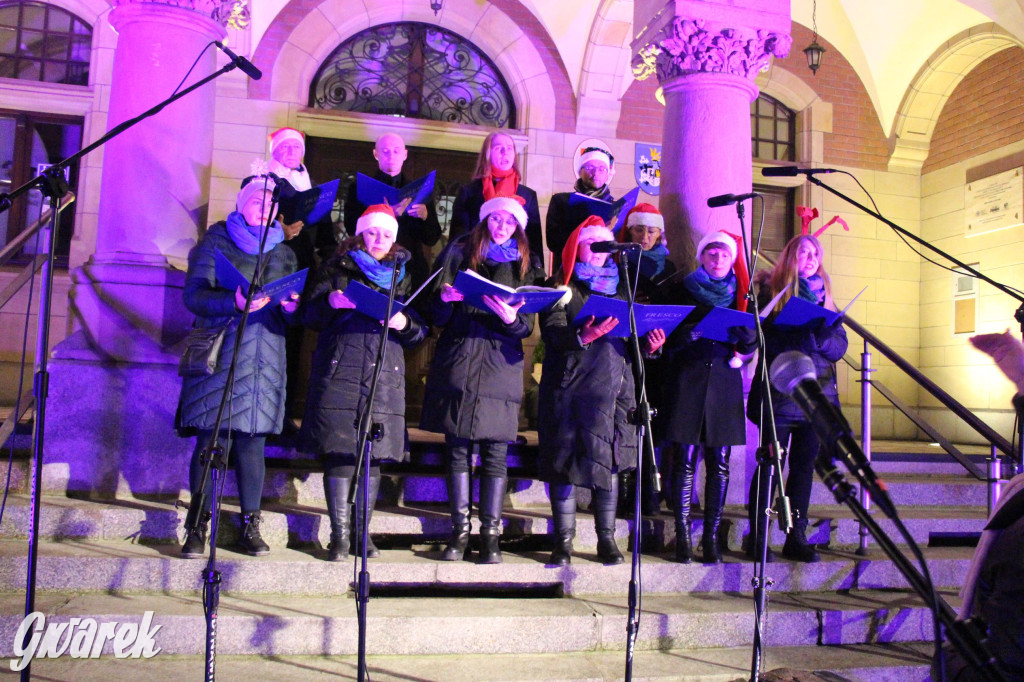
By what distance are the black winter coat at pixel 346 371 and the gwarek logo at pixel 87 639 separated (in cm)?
109

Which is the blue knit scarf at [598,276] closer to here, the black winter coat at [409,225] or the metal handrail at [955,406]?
the black winter coat at [409,225]

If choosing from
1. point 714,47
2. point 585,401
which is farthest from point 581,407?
point 714,47

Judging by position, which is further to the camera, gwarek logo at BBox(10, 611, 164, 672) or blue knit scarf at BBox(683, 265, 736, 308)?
blue knit scarf at BBox(683, 265, 736, 308)

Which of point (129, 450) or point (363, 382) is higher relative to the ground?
point (363, 382)

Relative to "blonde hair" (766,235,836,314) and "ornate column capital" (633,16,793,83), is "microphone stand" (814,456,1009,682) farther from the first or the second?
"ornate column capital" (633,16,793,83)

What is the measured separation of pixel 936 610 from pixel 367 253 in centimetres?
328

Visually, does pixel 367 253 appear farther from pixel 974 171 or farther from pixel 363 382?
pixel 974 171

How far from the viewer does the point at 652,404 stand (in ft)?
16.7

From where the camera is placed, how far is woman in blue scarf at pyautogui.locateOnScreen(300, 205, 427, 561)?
13.7 ft

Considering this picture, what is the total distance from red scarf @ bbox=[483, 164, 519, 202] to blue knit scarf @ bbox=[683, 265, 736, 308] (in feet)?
3.80

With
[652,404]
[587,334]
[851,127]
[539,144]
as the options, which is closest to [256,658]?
[587,334]

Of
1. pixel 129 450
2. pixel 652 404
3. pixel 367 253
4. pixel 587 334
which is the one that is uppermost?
pixel 367 253

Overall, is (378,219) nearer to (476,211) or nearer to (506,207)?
(506,207)

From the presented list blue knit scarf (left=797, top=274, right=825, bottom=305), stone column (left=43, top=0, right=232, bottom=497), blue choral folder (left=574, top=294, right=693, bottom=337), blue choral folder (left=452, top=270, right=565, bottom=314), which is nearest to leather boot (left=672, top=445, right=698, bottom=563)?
blue choral folder (left=574, top=294, right=693, bottom=337)
